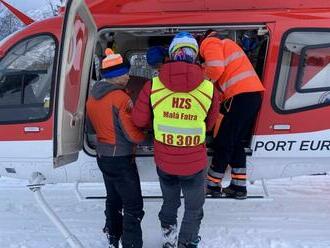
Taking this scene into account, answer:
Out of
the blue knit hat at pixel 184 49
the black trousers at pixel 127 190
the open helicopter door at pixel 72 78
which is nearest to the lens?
the open helicopter door at pixel 72 78

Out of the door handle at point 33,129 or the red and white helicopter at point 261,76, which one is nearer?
the red and white helicopter at point 261,76

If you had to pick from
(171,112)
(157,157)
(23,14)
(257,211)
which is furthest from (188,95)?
(23,14)

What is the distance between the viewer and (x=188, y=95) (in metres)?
3.59

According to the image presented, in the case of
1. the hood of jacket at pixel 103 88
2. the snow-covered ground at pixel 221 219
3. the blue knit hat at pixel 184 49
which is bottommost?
the snow-covered ground at pixel 221 219

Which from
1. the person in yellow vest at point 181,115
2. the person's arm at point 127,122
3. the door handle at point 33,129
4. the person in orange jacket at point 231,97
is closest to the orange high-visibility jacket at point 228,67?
the person in orange jacket at point 231,97

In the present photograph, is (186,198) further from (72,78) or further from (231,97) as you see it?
(72,78)

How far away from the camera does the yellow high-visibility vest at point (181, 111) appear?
3.60 meters

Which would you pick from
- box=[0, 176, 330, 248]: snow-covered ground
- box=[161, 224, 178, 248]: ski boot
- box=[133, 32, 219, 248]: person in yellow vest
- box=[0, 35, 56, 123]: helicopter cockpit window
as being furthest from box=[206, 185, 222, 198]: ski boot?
box=[0, 35, 56, 123]: helicopter cockpit window

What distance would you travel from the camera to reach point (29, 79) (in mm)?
4742

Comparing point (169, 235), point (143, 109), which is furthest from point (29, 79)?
point (169, 235)

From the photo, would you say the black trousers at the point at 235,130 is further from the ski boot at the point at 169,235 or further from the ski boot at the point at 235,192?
the ski boot at the point at 169,235

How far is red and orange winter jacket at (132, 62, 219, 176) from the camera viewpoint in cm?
352

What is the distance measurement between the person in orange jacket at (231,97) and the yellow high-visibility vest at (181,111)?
2.52ft

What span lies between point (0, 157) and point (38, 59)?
106cm
